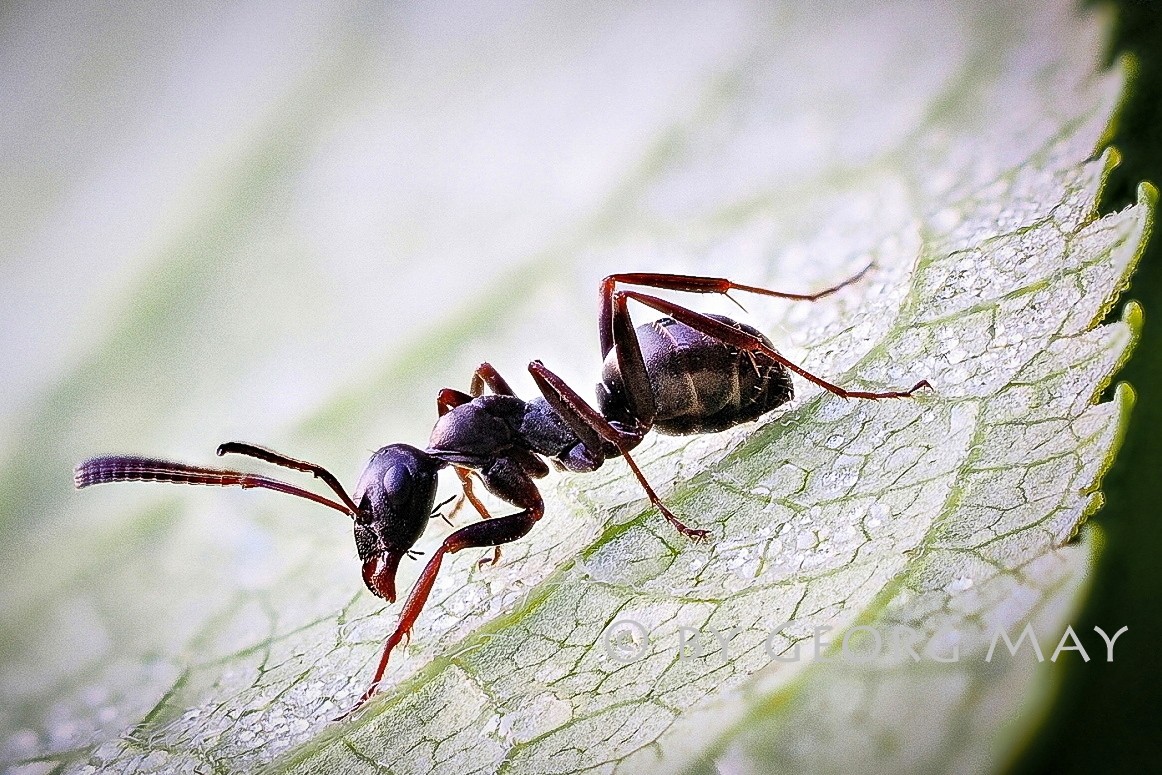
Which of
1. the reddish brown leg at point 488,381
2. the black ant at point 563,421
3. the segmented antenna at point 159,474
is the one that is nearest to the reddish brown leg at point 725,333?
the black ant at point 563,421

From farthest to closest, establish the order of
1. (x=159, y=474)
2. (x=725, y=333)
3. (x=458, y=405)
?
(x=458, y=405) < (x=725, y=333) < (x=159, y=474)

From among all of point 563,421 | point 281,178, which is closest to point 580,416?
point 563,421

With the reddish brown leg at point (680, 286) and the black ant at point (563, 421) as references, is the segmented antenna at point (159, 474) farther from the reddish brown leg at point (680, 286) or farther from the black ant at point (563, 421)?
the reddish brown leg at point (680, 286)

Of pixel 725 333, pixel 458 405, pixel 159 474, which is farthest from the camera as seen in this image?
pixel 458 405

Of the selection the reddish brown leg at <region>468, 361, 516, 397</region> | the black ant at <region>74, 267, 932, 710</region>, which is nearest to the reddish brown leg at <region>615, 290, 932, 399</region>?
the black ant at <region>74, 267, 932, 710</region>

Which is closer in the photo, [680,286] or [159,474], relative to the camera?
[159,474]

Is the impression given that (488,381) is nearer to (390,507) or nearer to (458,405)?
(458,405)

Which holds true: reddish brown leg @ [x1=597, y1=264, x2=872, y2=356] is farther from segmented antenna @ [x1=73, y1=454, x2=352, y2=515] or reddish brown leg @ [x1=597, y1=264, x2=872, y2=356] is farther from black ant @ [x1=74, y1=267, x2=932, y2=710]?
segmented antenna @ [x1=73, y1=454, x2=352, y2=515]

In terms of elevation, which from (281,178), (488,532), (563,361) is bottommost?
(488,532)
